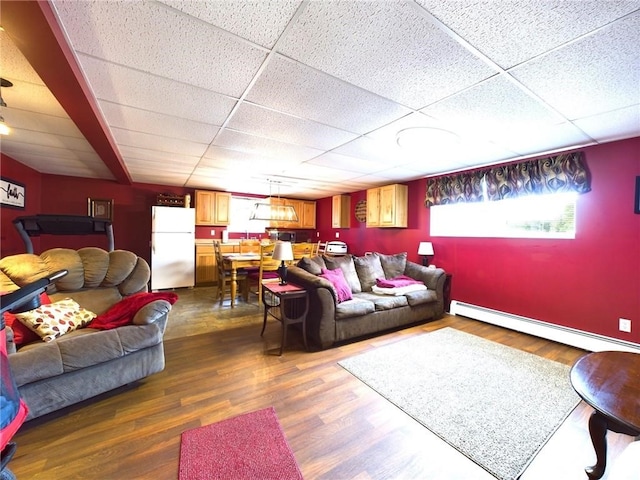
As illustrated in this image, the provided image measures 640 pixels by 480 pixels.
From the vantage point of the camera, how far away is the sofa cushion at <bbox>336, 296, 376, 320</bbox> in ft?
9.55

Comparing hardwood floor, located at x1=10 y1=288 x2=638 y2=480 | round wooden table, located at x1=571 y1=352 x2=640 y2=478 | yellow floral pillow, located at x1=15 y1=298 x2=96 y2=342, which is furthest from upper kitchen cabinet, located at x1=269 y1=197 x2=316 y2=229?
round wooden table, located at x1=571 y1=352 x2=640 y2=478

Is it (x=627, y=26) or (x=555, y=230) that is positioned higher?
(x=627, y=26)

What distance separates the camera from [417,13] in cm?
123

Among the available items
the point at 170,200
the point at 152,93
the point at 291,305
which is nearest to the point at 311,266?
the point at 291,305

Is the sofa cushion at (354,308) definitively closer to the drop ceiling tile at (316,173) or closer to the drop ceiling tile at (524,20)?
the drop ceiling tile at (316,173)

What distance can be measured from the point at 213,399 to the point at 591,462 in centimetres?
239

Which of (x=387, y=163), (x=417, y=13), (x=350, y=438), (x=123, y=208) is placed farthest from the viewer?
(x=123, y=208)

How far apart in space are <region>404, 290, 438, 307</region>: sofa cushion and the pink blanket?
0.65ft

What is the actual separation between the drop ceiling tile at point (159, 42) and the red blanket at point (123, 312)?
5.71 feet

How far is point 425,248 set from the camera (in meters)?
4.41

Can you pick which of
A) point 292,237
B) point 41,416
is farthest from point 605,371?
point 292,237

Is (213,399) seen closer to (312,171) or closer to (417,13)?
(417,13)

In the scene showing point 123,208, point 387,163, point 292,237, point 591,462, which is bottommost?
point 591,462

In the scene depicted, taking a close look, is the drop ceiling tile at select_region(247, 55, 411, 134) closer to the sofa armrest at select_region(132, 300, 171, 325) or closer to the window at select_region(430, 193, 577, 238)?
the sofa armrest at select_region(132, 300, 171, 325)
